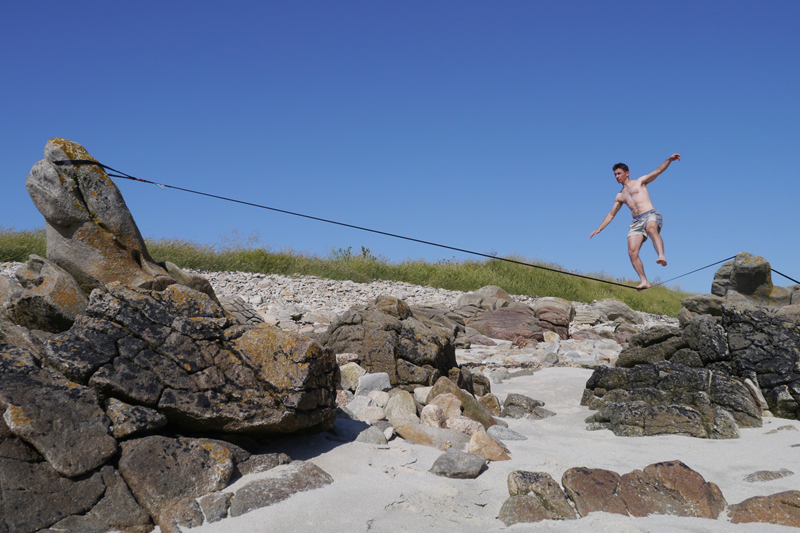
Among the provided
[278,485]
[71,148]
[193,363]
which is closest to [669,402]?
[278,485]

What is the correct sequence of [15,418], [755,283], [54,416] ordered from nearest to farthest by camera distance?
[15,418] < [54,416] < [755,283]

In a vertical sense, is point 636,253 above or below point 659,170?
below

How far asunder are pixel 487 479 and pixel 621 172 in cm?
455

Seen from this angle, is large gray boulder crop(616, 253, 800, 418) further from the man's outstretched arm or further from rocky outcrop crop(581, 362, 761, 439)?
the man's outstretched arm

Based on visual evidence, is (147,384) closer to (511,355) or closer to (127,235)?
(127,235)

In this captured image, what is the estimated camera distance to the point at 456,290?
20.7 m

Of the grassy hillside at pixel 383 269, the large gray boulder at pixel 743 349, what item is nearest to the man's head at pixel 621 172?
the large gray boulder at pixel 743 349

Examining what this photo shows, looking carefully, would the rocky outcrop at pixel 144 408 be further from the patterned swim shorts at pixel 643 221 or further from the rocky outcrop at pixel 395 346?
the patterned swim shorts at pixel 643 221

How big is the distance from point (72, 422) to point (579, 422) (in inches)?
189

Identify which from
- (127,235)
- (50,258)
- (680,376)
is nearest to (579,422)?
(680,376)

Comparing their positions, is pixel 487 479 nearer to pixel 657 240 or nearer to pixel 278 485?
pixel 278 485

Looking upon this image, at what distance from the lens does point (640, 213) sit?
22.8 feet

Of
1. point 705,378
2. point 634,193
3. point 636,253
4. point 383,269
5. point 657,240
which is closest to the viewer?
point 705,378

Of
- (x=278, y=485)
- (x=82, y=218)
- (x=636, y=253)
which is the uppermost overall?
(x=636, y=253)
